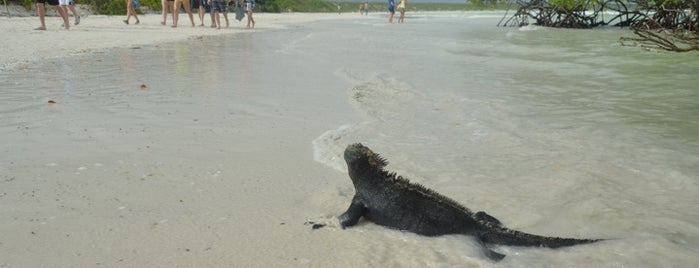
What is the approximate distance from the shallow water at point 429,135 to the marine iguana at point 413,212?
93mm

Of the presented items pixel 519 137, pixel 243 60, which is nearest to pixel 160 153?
pixel 519 137

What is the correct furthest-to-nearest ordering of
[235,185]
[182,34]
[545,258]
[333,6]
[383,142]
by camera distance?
[333,6] < [182,34] < [383,142] < [235,185] < [545,258]

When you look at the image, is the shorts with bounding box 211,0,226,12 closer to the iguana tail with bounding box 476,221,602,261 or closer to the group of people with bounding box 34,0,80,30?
the group of people with bounding box 34,0,80,30

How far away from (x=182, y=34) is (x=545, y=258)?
19.8 meters

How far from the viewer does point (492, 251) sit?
3291 mm

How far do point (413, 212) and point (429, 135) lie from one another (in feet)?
8.59

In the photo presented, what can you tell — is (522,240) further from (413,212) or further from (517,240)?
(413,212)

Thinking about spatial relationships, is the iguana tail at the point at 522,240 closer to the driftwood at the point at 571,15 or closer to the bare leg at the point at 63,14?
the bare leg at the point at 63,14

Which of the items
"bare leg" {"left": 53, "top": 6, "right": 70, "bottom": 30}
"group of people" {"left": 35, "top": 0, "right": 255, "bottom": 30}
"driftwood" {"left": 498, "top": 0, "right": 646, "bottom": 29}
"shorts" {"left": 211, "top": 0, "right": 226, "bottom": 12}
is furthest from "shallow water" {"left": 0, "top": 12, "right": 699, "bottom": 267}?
"driftwood" {"left": 498, "top": 0, "right": 646, "bottom": 29}

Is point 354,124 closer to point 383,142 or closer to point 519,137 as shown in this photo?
point 383,142

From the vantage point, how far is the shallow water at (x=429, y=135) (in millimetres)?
3705

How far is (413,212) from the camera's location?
12.1 ft

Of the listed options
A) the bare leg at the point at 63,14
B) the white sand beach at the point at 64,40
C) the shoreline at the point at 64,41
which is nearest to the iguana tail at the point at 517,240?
the shoreline at the point at 64,41

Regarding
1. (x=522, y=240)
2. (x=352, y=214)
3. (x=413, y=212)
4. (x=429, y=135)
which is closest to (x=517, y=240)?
(x=522, y=240)
